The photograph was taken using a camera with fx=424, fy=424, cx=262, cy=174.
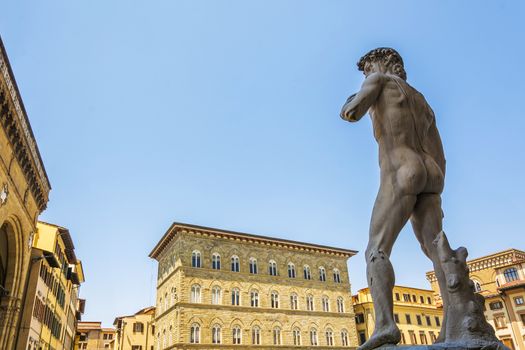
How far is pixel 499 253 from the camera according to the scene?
4338 centimetres

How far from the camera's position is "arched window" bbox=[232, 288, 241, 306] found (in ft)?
118

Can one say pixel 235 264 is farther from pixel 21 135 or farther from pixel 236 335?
pixel 21 135

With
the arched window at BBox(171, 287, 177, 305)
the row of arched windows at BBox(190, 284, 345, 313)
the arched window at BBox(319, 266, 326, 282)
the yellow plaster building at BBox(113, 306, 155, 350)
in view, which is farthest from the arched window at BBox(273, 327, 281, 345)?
the yellow plaster building at BBox(113, 306, 155, 350)

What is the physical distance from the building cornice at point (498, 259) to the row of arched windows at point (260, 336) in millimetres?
16384

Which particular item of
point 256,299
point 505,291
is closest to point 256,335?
point 256,299

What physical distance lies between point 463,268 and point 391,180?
2.50ft

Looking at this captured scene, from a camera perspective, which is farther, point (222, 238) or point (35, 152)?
point (222, 238)

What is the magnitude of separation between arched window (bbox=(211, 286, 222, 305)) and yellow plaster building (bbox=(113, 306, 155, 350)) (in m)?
15.2

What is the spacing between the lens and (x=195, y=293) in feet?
113

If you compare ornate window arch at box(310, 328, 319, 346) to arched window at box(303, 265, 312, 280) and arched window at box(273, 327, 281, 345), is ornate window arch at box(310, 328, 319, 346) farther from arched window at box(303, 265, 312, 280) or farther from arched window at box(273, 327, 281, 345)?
arched window at box(303, 265, 312, 280)

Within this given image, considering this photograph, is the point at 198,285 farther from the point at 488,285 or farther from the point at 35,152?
the point at 488,285

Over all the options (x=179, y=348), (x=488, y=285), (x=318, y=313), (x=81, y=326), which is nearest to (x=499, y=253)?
(x=488, y=285)

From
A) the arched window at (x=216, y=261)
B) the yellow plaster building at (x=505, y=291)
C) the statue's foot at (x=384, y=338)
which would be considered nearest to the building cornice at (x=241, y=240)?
the arched window at (x=216, y=261)

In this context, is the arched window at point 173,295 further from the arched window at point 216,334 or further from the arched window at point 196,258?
the arched window at point 216,334
